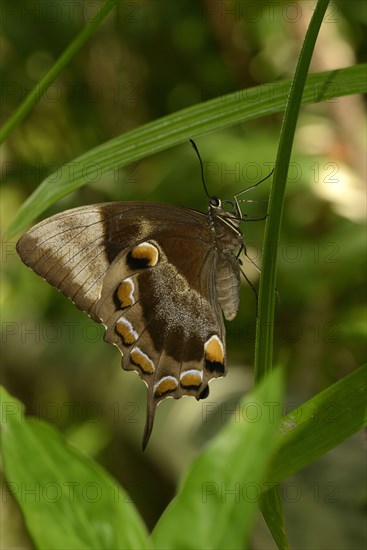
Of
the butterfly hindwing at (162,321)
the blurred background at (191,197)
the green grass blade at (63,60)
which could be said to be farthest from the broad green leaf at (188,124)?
the blurred background at (191,197)

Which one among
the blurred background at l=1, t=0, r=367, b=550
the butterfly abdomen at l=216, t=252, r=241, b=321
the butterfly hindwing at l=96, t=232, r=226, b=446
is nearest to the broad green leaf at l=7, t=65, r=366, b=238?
the butterfly hindwing at l=96, t=232, r=226, b=446

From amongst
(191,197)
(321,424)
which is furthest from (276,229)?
(191,197)

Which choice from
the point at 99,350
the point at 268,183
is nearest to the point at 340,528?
the point at 268,183

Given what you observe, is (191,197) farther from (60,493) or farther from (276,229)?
(60,493)

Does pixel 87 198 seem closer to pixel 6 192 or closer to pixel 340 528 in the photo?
pixel 6 192

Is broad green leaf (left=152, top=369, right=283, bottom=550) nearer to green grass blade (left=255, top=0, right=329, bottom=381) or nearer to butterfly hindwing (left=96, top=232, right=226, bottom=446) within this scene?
green grass blade (left=255, top=0, right=329, bottom=381)

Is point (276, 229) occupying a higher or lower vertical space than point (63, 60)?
lower
